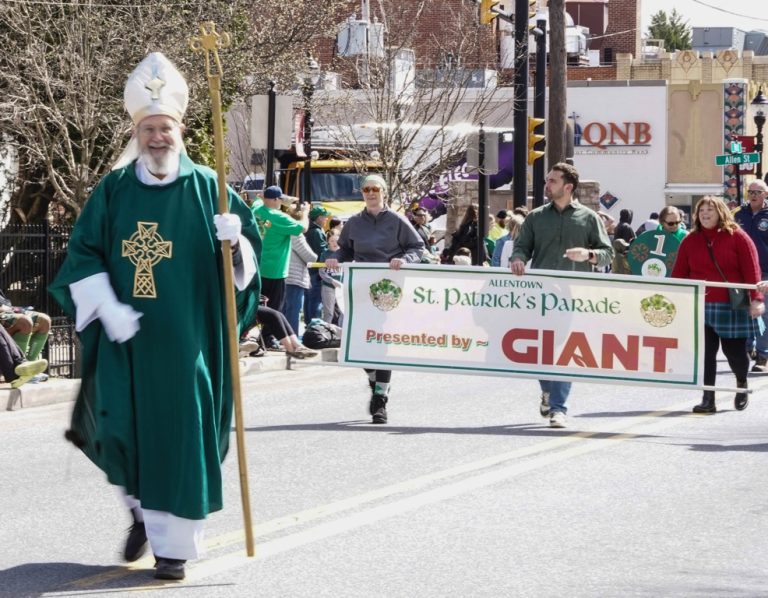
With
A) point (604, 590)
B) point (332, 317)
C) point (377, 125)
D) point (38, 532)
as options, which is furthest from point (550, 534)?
point (377, 125)

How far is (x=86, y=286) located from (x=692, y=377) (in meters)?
6.40

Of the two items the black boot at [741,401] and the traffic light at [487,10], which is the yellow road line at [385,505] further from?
the traffic light at [487,10]

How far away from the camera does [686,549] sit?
23.2 feet

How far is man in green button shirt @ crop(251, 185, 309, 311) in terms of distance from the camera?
55.4 feet

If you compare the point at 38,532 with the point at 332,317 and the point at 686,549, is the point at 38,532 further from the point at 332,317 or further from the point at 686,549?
the point at 332,317

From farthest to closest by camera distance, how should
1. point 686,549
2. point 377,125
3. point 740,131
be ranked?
point 740,131
point 377,125
point 686,549

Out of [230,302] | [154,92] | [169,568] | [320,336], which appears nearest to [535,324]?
[230,302]

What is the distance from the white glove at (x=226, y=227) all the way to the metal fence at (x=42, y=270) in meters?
9.17

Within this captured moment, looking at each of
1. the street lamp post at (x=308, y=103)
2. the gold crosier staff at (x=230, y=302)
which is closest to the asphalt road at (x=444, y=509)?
the gold crosier staff at (x=230, y=302)

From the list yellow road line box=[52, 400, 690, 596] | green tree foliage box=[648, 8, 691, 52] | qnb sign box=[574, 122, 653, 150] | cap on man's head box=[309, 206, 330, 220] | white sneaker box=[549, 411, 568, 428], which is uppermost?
green tree foliage box=[648, 8, 691, 52]

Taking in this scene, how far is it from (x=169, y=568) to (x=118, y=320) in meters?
1.00

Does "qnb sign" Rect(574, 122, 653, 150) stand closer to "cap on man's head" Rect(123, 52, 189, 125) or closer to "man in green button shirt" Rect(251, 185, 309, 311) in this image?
"man in green button shirt" Rect(251, 185, 309, 311)

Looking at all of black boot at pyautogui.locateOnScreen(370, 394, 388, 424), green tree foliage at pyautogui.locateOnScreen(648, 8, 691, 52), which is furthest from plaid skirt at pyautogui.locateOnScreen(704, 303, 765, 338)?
green tree foliage at pyautogui.locateOnScreen(648, 8, 691, 52)

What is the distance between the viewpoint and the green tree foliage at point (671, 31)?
113 m
